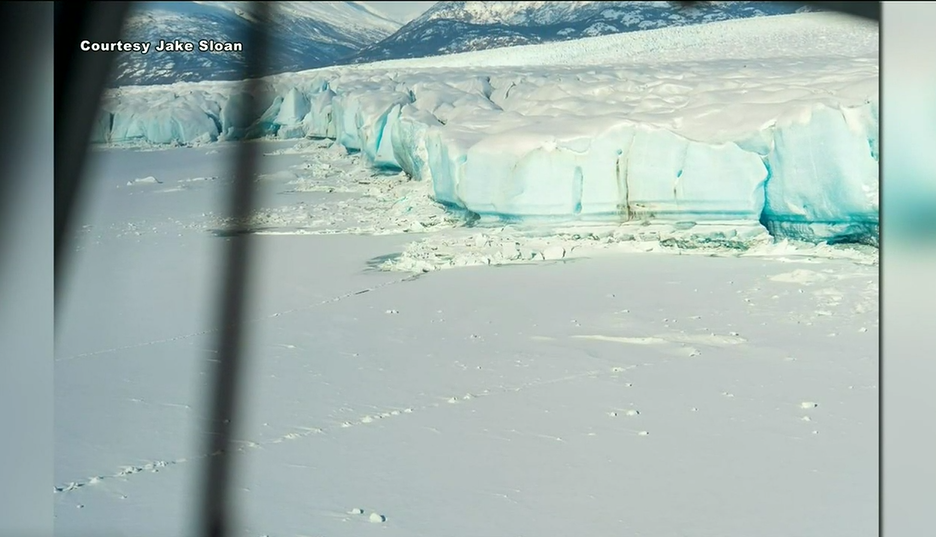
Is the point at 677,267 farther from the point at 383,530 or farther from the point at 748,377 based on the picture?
the point at 383,530

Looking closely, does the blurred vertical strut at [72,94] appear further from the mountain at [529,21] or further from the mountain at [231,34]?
the mountain at [529,21]

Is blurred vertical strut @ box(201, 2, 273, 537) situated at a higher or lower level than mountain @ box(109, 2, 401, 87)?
lower

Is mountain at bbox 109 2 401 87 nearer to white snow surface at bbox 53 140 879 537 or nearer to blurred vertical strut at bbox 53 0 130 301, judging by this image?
blurred vertical strut at bbox 53 0 130 301

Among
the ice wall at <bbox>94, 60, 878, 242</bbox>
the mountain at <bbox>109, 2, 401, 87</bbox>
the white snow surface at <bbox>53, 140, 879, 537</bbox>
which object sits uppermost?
the mountain at <bbox>109, 2, 401, 87</bbox>

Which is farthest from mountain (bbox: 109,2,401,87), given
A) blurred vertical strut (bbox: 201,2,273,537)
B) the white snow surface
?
the white snow surface

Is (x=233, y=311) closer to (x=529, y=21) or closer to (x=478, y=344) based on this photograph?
(x=478, y=344)

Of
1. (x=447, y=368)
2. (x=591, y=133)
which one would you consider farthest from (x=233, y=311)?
(x=591, y=133)

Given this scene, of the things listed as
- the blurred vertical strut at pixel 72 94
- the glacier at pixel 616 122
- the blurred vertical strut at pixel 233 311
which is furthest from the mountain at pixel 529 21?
the blurred vertical strut at pixel 72 94
